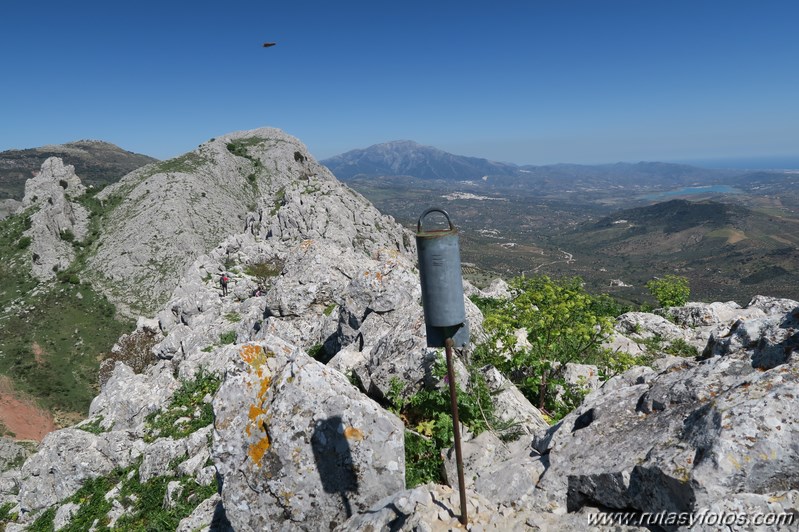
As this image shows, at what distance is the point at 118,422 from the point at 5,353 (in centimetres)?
4743

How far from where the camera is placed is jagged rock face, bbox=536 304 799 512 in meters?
5.02

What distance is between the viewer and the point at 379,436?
786 cm

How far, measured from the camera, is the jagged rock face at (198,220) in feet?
193

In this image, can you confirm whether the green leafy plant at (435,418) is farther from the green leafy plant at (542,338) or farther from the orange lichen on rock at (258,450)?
the orange lichen on rock at (258,450)

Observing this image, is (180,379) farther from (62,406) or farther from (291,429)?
(62,406)

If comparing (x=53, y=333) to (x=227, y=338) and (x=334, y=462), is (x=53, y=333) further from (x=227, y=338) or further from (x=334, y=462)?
(x=334, y=462)

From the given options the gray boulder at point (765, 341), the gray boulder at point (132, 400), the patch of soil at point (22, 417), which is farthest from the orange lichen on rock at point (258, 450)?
the patch of soil at point (22, 417)

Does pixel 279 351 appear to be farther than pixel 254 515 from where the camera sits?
Yes

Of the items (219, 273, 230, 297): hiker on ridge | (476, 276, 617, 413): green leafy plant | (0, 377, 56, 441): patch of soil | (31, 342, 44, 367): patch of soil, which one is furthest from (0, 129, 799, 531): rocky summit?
(31, 342, 44, 367): patch of soil

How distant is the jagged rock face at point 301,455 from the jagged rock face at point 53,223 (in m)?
74.1

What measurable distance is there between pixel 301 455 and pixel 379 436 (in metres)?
1.61

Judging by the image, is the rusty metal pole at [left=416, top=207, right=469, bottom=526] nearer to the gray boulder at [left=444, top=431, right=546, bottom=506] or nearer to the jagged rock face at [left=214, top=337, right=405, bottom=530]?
the gray boulder at [left=444, top=431, right=546, bottom=506]

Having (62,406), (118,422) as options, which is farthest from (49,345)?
(118,422)

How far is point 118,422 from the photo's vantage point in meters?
18.7
